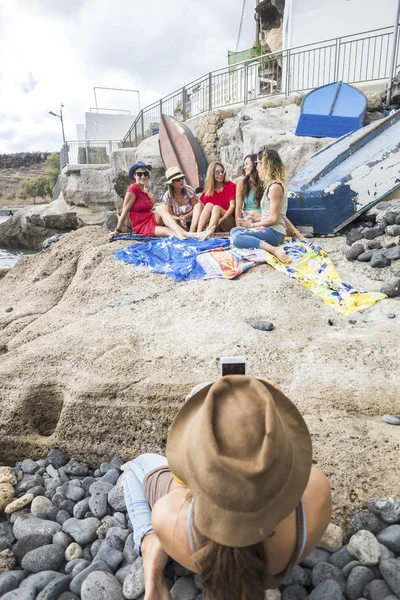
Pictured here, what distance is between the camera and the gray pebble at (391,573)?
1426 millimetres

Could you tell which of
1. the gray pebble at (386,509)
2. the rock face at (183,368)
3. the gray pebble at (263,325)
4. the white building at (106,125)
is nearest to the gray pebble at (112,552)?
the rock face at (183,368)

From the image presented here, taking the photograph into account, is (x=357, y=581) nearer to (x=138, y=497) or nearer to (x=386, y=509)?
(x=386, y=509)

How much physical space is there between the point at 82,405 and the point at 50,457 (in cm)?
35

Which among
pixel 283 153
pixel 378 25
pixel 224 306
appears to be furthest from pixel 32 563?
pixel 378 25

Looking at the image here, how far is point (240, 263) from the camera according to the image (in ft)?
14.8

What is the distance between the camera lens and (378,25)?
12.0 m

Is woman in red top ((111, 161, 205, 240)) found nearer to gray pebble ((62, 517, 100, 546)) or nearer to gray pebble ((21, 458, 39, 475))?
gray pebble ((21, 458, 39, 475))

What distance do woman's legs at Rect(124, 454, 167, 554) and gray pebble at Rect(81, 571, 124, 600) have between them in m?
0.14

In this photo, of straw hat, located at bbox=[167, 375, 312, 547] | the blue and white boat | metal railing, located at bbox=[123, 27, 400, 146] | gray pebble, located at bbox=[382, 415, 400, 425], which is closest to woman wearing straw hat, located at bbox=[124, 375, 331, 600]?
straw hat, located at bbox=[167, 375, 312, 547]

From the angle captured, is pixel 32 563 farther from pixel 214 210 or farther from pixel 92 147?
pixel 92 147

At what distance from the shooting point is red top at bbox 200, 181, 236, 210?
19.9 feet

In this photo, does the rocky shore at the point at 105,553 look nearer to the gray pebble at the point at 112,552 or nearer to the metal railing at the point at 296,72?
the gray pebble at the point at 112,552

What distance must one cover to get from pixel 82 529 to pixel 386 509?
1.31 m

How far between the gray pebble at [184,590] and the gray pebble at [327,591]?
0.40m
